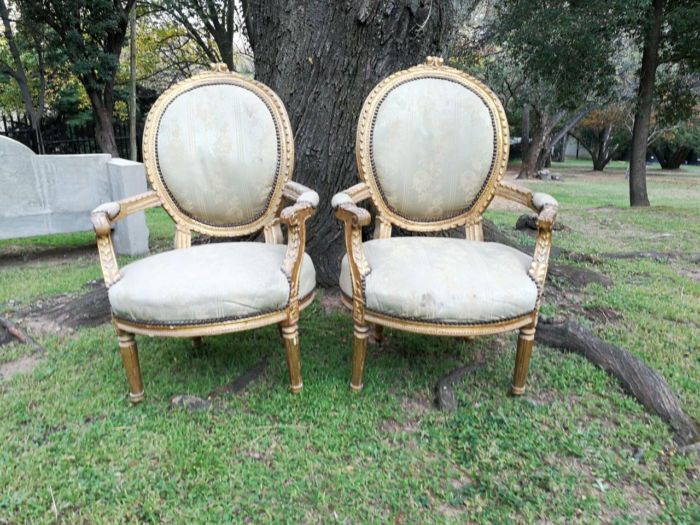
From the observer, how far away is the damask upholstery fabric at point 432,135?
219cm

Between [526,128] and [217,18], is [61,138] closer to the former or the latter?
[217,18]

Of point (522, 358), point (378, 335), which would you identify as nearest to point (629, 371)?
point (522, 358)

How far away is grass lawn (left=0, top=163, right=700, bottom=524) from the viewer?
140cm

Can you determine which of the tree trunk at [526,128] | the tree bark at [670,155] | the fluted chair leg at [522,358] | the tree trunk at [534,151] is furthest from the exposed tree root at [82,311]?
the tree bark at [670,155]

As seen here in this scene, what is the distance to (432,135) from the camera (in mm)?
2186

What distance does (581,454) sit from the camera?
1604mm

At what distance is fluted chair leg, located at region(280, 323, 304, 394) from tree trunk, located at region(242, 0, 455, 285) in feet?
3.32

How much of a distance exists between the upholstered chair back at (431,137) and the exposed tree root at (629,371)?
791mm

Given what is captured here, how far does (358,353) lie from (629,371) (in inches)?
45.8

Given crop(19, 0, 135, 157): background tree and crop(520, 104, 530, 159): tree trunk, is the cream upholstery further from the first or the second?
crop(520, 104, 530, 159): tree trunk

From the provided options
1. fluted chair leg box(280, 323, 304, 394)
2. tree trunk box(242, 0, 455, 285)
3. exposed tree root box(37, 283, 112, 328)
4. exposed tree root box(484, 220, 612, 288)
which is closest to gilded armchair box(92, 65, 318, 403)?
fluted chair leg box(280, 323, 304, 394)

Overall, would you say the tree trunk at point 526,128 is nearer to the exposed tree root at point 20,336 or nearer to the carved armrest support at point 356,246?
the carved armrest support at point 356,246

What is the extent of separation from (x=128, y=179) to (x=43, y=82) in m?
7.59

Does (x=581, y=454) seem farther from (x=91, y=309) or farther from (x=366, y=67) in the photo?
(x=91, y=309)
